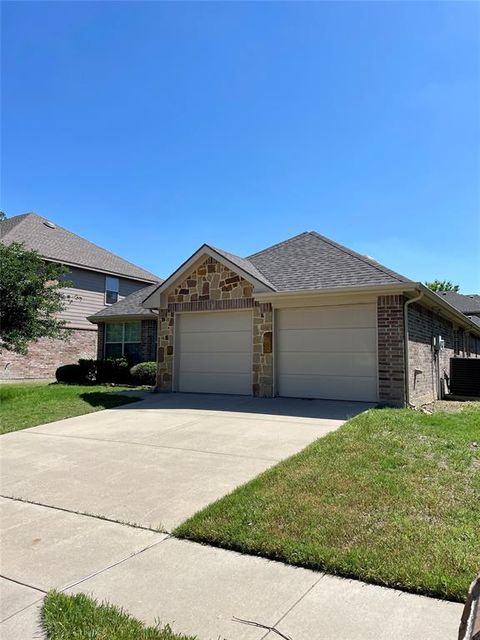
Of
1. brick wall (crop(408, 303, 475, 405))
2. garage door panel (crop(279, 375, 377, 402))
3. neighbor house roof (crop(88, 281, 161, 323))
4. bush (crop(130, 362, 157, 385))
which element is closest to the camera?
garage door panel (crop(279, 375, 377, 402))

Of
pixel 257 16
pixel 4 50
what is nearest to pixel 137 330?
pixel 4 50

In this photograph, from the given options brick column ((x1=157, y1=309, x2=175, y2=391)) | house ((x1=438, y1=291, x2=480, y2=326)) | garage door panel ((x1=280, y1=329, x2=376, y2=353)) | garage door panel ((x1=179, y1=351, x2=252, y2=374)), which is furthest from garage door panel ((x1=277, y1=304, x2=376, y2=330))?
house ((x1=438, y1=291, x2=480, y2=326))

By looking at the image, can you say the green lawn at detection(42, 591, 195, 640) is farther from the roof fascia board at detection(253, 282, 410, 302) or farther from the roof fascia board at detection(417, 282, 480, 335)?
the roof fascia board at detection(417, 282, 480, 335)

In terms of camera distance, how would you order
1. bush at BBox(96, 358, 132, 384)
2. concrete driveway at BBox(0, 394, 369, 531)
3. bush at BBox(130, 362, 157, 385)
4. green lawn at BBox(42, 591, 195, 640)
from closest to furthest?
green lawn at BBox(42, 591, 195, 640) → concrete driveway at BBox(0, 394, 369, 531) → bush at BBox(130, 362, 157, 385) → bush at BBox(96, 358, 132, 384)

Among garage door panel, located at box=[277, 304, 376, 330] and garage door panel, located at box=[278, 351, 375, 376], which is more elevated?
garage door panel, located at box=[277, 304, 376, 330]

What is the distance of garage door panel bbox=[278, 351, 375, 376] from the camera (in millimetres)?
11055

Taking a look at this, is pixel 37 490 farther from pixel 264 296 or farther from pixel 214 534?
pixel 264 296

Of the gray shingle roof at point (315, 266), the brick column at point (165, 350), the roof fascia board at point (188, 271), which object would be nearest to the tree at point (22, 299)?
the roof fascia board at point (188, 271)

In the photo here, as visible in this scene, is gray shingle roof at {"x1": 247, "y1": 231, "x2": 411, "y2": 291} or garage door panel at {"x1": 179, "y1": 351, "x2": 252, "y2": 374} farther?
garage door panel at {"x1": 179, "y1": 351, "x2": 252, "y2": 374}

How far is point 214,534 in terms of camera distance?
397cm

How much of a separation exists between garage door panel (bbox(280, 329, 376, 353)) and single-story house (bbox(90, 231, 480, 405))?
0.02 metres

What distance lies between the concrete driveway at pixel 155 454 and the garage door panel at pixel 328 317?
2010 millimetres

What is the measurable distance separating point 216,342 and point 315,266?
363 centimetres

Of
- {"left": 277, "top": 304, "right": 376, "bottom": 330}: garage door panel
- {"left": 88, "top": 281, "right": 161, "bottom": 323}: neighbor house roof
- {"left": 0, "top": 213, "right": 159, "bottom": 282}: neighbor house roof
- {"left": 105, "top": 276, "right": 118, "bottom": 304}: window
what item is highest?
{"left": 0, "top": 213, "right": 159, "bottom": 282}: neighbor house roof
